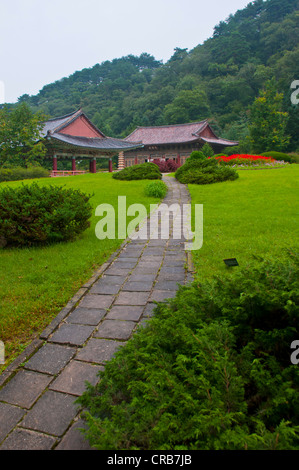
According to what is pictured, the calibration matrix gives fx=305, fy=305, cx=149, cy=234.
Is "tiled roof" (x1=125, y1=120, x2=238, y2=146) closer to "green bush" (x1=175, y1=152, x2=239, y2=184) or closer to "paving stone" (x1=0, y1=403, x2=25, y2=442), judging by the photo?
"green bush" (x1=175, y1=152, x2=239, y2=184)

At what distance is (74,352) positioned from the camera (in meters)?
2.54

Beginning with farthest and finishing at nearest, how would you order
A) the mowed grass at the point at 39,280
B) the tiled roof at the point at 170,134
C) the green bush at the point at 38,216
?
the tiled roof at the point at 170,134 < the green bush at the point at 38,216 < the mowed grass at the point at 39,280

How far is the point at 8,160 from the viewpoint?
73.8ft

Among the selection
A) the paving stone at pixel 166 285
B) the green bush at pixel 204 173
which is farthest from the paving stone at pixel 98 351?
the green bush at pixel 204 173

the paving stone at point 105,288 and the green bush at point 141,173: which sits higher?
the green bush at point 141,173

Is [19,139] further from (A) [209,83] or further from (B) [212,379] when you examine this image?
(A) [209,83]

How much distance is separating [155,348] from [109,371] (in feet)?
0.94

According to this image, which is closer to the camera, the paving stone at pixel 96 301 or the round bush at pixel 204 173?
the paving stone at pixel 96 301

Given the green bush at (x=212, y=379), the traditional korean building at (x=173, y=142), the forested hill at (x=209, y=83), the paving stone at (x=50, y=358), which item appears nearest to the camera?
the green bush at (x=212, y=379)

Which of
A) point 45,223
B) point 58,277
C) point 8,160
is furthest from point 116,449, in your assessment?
point 8,160

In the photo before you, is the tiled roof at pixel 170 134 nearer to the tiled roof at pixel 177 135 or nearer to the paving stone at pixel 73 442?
the tiled roof at pixel 177 135

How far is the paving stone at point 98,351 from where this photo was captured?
243 cm

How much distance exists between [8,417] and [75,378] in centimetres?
47

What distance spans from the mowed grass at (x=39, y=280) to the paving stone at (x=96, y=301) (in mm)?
203
